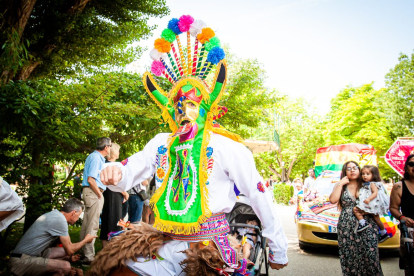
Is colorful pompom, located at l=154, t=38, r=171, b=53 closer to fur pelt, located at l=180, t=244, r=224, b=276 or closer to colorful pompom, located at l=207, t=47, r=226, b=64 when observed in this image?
colorful pompom, located at l=207, t=47, r=226, b=64

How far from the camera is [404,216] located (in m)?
4.57

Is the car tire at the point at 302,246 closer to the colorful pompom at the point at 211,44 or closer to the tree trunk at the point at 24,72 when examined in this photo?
the colorful pompom at the point at 211,44

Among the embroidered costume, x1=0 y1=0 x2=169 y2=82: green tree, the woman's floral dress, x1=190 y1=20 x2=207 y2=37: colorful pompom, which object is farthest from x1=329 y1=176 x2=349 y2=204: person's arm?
x1=0 y1=0 x2=169 y2=82: green tree

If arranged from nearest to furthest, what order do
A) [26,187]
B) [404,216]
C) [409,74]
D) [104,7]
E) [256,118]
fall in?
[404,216]
[26,187]
[104,7]
[256,118]
[409,74]

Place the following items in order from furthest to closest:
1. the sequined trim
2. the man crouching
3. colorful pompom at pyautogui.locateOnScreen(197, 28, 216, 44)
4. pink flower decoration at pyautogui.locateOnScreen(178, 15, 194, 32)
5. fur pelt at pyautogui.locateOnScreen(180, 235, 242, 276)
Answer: the man crouching, pink flower decoration at pyautogui.locateOnScreen(178, 15, 194, 32), colorful pompom at pyautogui.locateOnScreen(197, 28, 216, 44), the sequined trim, fur pelt at pyautogui.locateOnScreen(180, 235, 242, 276)

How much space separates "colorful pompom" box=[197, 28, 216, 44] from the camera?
8.82 ft

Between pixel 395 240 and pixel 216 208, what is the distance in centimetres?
641

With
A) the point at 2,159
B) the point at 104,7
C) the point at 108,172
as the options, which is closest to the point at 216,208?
the point at 108,172

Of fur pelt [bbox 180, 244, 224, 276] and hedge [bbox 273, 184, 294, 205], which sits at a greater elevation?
fur pelt [bbox 180, 244, 224, 276]

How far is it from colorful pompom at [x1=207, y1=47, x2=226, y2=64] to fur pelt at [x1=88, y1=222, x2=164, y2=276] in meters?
1.38

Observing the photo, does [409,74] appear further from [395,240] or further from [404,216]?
[404,216]

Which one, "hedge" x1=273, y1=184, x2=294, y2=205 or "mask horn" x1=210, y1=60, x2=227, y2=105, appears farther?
"hedge" x1=273, y1=184, x2=294, y2=205

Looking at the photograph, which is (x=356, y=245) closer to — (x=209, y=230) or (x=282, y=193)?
(x=209, y=230)

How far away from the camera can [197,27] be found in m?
2.76
